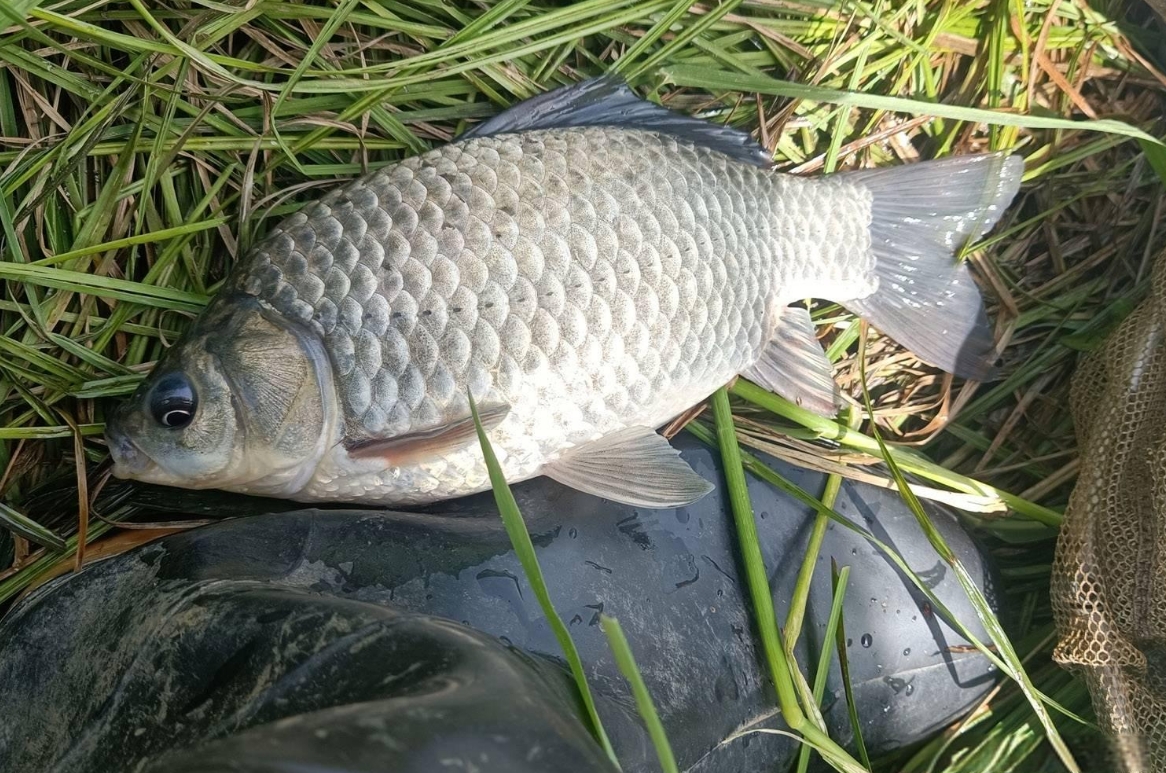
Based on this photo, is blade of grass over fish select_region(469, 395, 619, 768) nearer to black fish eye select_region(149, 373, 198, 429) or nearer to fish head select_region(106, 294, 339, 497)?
fish head select_region(106, 294, 339, 497)

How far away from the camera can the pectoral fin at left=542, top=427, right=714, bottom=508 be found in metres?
1.50

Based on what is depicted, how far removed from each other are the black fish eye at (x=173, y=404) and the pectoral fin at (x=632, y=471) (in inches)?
24.4

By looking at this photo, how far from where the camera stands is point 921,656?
171 cm

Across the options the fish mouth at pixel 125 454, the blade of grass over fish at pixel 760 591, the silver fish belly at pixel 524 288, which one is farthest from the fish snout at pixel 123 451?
the blade of grass over fish at pixel 760 591

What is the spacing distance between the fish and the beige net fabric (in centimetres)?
42

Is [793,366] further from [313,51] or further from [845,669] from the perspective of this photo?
[313,51]

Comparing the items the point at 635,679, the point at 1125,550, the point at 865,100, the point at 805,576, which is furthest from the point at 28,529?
the point at 1125,550

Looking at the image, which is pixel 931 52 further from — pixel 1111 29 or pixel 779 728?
pixel 779 728

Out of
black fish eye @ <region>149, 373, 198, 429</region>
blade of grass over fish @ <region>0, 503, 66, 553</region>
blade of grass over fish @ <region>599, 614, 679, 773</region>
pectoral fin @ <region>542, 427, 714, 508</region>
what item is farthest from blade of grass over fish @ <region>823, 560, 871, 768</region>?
blade of grass over fish @ <region>0, 503, 66, 553</region>

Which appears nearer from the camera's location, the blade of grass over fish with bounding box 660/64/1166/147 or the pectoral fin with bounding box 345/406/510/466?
the pectoral fin with bounding box 345/406/510/466

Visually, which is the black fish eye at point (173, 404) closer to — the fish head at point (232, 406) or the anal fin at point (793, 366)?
the fish head at point (232, 406)

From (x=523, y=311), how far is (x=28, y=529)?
1.02 metres

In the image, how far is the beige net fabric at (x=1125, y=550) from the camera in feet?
5.04

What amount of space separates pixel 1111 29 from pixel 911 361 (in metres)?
0.86
